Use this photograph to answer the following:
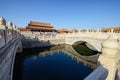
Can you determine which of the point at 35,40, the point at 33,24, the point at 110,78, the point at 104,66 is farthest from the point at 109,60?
the point at 33,24

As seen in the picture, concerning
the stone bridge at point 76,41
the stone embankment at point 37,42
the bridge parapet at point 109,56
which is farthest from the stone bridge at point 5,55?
the stone embankment at point 37,42

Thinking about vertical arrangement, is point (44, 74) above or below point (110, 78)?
below

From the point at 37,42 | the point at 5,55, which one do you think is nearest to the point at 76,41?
the point at 37,42

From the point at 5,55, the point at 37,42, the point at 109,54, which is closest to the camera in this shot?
the point at 109,54

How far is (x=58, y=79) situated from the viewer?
11305 millimetres

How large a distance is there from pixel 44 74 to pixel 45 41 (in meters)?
17.6

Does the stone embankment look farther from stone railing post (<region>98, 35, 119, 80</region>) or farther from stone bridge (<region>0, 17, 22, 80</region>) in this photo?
stone railing post (<region>98, 35, 119, 80</region>)

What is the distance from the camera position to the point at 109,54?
3.02 meters

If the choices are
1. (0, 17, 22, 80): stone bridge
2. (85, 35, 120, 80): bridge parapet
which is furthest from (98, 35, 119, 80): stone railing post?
(0, 17, 22, 80): stone bridge

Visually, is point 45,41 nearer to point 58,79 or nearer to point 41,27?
point 41,27

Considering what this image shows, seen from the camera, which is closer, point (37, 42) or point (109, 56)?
point (109, 56)

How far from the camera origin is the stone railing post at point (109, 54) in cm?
293

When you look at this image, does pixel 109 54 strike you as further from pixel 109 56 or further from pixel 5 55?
pixel 5 55

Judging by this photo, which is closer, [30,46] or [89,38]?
[89,38]
